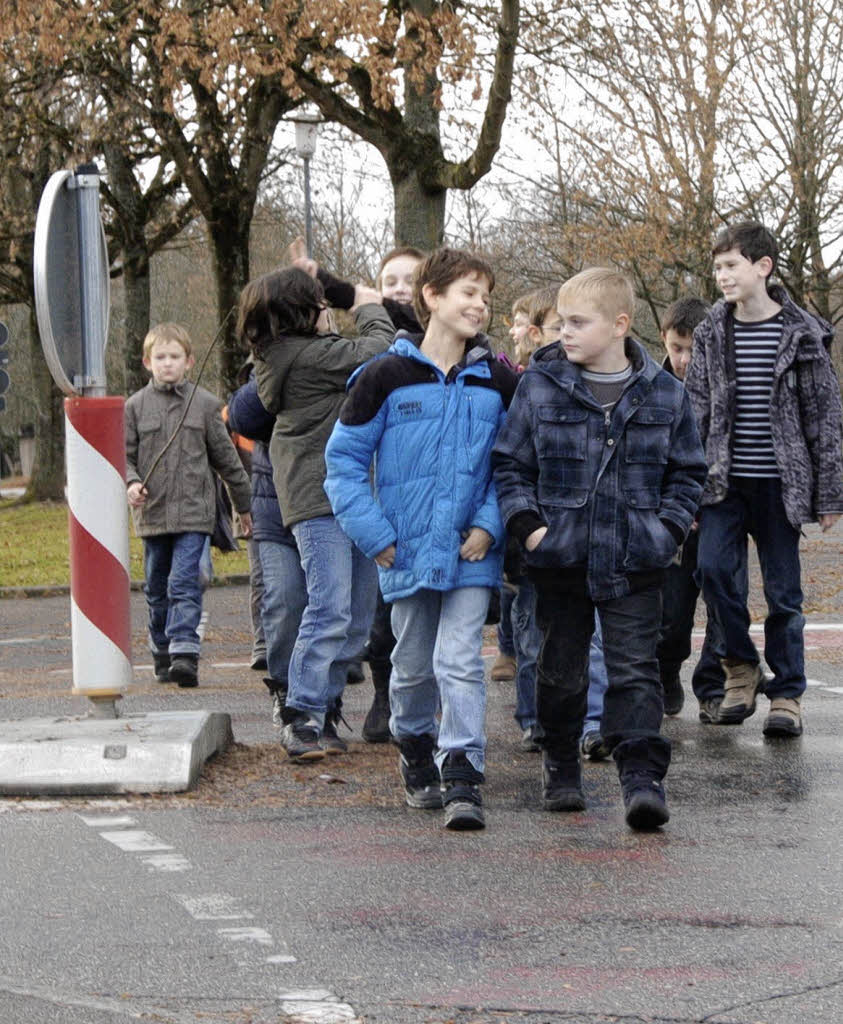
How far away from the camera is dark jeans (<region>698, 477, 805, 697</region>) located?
7.16m

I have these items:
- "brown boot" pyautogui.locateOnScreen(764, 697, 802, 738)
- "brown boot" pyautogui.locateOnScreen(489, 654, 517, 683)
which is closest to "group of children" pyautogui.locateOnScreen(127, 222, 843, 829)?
"brown boot" pyautogui.locateOnScreen(764, 697, 802, 738)

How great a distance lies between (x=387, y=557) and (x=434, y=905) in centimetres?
145

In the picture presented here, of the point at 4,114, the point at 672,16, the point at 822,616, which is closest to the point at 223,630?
the point at 822,616

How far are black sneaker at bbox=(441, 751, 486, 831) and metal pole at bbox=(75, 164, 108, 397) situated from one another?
1976mm

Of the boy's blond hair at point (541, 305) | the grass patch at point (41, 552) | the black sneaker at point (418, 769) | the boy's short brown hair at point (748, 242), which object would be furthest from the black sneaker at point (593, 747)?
the grass patch at point (41, 552)

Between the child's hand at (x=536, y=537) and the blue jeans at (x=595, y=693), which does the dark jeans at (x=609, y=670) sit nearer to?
the child's hand at (x=536, y=537)

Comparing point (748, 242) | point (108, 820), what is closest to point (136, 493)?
point (748, 242)

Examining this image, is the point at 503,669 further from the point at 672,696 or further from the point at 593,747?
the point at 593,747

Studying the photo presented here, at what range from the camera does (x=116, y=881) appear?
4.83 meters

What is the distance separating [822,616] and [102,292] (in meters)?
7.22

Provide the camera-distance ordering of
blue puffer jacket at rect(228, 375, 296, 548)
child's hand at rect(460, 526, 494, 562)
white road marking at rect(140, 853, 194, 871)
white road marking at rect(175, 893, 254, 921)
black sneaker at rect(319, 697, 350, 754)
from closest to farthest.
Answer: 1. white road marking at rect(175, 893, 254, 921)
2. white road marking at rect(140, 853, 194, 871)
3. child's hand at rect(460, 526, 494, 562)
4. black sneaker at rect(319, 697, 350, 754)
5. blue puffer jacket at rect(228, 375, 296, 548)

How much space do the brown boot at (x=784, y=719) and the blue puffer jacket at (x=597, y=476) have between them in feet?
5.75

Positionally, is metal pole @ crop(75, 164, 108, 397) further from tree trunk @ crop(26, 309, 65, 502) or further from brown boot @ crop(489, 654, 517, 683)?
tree trunk @ crop(26, 309, 65, 502)

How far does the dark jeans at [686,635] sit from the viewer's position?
24.9ft
